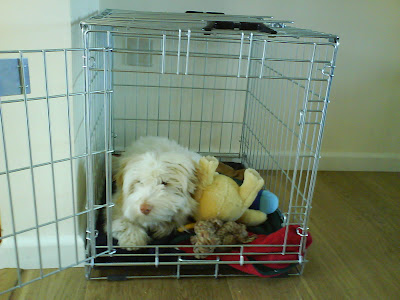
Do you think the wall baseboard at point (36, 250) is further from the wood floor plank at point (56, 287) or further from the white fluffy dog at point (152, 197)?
the white fluffy dog at point (152, 197)

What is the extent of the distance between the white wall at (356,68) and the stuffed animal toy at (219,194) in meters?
0.95

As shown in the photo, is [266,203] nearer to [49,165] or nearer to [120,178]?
[120,178]

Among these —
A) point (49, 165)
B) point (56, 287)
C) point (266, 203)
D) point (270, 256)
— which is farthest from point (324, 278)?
point (49, 165)

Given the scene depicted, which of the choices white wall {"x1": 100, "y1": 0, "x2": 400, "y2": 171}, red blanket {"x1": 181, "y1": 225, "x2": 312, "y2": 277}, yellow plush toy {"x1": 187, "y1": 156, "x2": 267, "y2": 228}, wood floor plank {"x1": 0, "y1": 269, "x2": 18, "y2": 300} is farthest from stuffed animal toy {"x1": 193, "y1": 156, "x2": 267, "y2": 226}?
white wall {"x1": 100, "y1": 0, "x2": 400, "y2": 171}

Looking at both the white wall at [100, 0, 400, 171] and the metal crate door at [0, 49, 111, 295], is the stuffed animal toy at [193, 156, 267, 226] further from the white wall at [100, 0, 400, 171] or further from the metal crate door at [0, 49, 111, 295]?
the white wall at [100, 0, 400, 171]

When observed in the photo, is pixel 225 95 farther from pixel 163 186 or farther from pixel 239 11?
pixel 163 186

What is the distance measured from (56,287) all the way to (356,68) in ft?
6.02

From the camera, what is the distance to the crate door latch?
35.4 inches

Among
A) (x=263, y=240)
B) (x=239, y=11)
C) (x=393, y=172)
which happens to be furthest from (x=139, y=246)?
(x=393, y=172)

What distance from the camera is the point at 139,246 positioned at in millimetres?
1290

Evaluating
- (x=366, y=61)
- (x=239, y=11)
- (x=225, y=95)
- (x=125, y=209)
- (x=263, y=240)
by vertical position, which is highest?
(x=239, y=11)

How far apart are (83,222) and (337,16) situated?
162cm

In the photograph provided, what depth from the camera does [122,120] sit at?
2.08 m

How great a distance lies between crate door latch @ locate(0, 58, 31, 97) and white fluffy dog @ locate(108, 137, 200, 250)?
49cm
